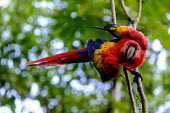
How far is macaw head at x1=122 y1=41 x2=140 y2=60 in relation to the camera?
1.60 m

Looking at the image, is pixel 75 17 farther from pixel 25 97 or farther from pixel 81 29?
pixel 25 97

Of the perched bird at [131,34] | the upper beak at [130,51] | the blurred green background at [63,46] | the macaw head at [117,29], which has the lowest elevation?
the upper beak at [130,51]

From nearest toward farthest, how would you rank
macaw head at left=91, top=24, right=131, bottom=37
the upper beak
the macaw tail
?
the upper beak, macaw head at left=91, top=24, right=131, bottom=37, the macaw tail

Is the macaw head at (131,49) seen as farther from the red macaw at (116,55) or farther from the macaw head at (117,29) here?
the macaw head at (117,29)

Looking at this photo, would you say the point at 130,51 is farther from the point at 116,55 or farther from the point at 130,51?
the point at 116,55

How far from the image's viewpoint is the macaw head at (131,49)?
1601 mm

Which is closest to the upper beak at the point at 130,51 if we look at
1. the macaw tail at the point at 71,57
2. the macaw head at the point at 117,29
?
the macaw head at the point at 117,29

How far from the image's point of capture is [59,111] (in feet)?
13.7

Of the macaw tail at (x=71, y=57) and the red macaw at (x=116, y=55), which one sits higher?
the macaw tail at (x=71, y=57)

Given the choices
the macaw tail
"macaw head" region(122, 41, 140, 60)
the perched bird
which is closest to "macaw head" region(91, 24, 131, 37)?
the perched bird

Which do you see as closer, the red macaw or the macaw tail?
the red macaw

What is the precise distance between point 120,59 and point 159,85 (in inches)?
146

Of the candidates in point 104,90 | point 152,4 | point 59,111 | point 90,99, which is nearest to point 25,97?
point 59,111

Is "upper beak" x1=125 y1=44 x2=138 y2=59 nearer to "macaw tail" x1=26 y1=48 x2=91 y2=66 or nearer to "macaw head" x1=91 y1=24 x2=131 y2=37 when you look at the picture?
"macaw head" x1=91 y1=24 x2=131 y2=37
